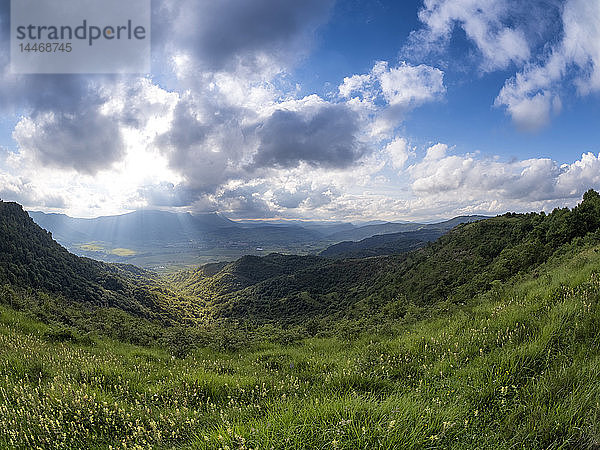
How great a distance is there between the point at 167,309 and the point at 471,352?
127190 millimetres

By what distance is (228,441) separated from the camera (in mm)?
2551

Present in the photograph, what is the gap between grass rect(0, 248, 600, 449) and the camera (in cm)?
257

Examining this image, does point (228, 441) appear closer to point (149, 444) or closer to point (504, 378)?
point (149, 444)

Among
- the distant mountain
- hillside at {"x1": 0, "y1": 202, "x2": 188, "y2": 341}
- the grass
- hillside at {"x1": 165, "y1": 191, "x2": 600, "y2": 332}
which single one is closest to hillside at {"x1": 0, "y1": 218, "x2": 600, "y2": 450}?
the grass

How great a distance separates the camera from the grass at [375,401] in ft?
8.45

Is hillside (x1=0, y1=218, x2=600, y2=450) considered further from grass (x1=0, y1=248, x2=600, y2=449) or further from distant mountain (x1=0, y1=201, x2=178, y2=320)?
distant mountain (x1=0, y1=201, x2=178, y2=320)

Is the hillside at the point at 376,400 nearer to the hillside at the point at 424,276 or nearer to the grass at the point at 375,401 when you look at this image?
the grass at the point at 375,401

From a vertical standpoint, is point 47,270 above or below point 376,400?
below

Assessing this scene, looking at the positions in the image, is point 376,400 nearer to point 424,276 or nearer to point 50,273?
point 424,276

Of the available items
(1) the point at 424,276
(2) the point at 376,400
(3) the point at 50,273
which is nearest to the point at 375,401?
(2) the point at 376,400

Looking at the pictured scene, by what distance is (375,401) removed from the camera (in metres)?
3.20

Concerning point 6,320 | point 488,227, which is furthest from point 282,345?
point 488,227

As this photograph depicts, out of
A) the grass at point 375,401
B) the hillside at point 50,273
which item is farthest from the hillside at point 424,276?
the hillside at point 50,273

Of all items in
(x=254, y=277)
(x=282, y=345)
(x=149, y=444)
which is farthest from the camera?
(x=254, y=277)
